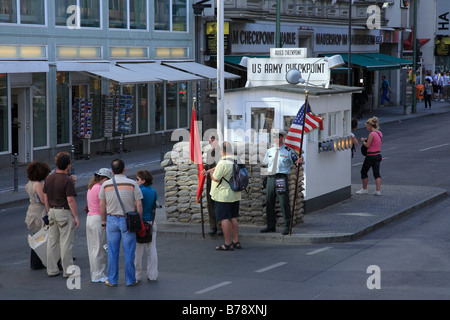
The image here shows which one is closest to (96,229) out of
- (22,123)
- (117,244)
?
(117,244)

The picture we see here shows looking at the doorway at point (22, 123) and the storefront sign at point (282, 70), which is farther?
the doorway at point (22, 123)

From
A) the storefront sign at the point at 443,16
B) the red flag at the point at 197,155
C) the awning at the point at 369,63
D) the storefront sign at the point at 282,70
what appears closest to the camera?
the red flag at the point at 197,155

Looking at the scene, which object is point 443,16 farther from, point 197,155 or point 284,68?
point 197,155

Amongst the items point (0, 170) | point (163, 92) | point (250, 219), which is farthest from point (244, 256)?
point (163, 92)

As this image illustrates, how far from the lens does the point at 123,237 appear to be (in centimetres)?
1046

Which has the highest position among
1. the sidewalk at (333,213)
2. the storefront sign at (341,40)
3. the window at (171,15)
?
the window at (171,15)

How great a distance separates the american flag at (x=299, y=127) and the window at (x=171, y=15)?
16797mm

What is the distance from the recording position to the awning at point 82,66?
24250 millimetres

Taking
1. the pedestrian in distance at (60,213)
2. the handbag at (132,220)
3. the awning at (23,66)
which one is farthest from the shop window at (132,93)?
the handbag at (132,220)

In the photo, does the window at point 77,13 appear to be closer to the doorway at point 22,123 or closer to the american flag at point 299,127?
the doorway at point 22,123

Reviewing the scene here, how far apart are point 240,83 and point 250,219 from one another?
23.9 metres

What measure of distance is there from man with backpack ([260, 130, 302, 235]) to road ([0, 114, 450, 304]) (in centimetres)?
53

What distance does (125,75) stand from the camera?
25.6 m

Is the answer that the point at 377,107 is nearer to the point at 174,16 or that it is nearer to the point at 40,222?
the point at 174,16
